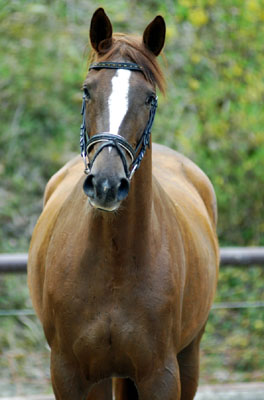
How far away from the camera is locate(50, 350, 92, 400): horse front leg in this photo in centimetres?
305

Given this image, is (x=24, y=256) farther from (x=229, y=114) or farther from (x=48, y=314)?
(x=229, y=114)

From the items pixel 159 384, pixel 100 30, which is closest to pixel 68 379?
pixel 159 384

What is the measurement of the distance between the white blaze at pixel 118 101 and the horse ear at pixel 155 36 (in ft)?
0.94

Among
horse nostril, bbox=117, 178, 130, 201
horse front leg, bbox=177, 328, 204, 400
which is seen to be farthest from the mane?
horse front leg, bbox=177, 328, 204, 400

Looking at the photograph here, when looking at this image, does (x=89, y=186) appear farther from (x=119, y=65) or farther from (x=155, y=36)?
(x=155, y=36)

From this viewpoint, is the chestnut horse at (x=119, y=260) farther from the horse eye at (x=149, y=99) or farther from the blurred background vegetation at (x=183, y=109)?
the blurred background vegetation at (x=183, y=109)

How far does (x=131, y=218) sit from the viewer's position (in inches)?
115

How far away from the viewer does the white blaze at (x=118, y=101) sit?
2.58 m

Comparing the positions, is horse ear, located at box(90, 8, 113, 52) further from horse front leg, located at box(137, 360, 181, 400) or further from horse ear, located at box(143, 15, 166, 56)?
horse front leg, located at box(137, 360, 181, 400)

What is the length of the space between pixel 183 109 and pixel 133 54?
5.11 metres

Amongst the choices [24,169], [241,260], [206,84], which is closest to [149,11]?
[206,84]

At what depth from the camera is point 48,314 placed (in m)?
3.12

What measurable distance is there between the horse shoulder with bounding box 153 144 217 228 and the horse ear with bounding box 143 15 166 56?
55.1 inches

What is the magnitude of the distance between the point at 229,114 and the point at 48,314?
16.4ft
